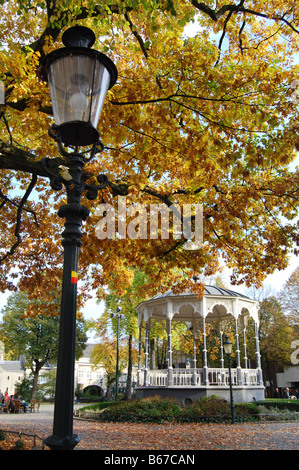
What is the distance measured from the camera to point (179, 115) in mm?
7711

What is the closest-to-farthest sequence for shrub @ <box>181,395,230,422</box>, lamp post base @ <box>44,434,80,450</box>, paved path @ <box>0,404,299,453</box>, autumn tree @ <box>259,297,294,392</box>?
1. lamp post base @ <box>44,434,80,450</box>
2. paved path @ <box>0,404,299,453</box>
3. shrub @ <box>181,395,230,422</box>
4. autumn tree @ <box>259,297,294,392</box>

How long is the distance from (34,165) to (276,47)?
25.8 feet

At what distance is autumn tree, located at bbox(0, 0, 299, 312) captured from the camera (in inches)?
247

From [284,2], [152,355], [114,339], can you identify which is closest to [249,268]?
[284,2]

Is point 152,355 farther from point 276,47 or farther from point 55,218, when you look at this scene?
point 276,47

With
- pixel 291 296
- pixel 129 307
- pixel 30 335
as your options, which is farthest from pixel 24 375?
pixel 291 296

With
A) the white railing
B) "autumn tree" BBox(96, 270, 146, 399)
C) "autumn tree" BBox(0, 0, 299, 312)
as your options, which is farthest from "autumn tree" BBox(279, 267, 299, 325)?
"autumn tree" BBox(0, 0, 299, 312)

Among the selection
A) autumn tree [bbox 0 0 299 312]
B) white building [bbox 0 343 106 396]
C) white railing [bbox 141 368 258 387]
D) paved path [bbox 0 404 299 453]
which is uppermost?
autumn tree [bbox 0 0 299 312]

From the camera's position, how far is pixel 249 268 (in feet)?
37.6

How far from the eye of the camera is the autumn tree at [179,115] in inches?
247

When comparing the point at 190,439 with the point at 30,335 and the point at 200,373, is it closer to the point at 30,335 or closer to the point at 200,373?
the point at 200,373

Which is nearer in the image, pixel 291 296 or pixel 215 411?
pixel 215 411

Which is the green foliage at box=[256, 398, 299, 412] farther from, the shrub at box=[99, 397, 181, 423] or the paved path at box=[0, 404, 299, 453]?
the paved path at box=[0, 404, 299, 453]

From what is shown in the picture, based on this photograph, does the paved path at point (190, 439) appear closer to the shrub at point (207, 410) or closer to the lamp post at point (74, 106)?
the shrub at point (207, 410)
